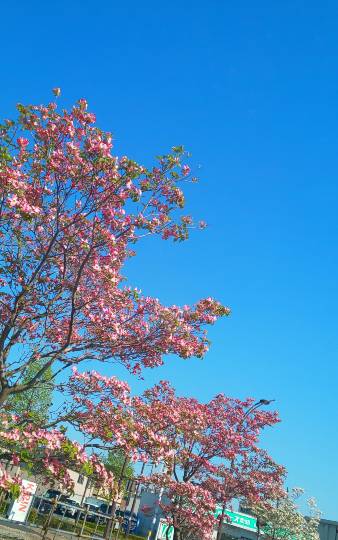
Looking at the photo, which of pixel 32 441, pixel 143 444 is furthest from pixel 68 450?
pixel 143 444

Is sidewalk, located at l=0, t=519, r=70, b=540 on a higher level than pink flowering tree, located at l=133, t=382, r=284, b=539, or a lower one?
lower

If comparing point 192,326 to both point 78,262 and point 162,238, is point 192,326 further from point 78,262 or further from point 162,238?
point 78,262

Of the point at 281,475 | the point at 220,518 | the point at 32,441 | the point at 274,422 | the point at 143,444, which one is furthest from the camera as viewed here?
the point at 281,475

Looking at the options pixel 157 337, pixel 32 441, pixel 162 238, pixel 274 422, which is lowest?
pixel 32 441

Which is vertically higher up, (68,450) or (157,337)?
(157,337)

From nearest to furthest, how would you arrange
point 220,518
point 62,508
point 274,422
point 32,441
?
point 32,441
point 220,518
point 274,422
point 62,508

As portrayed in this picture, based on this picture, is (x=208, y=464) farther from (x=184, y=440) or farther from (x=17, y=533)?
(x=17, y=533)

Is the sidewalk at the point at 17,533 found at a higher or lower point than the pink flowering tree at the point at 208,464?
lower

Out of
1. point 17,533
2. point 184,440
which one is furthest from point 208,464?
point 17,533

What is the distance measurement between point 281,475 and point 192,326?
882 inches

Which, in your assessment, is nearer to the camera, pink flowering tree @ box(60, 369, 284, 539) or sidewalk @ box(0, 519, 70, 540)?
pink flowering tree @ box(60, 369, 284, 539)

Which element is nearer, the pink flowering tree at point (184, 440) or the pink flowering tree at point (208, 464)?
the pink flowering tree at point (184, 440)

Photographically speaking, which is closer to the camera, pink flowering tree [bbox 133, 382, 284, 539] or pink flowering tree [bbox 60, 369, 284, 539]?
pink flowering tree [bbox 60, 369, 284, 539]

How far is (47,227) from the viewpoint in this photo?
33.2ft
